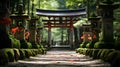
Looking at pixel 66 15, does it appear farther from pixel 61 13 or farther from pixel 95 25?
pixel 95 25

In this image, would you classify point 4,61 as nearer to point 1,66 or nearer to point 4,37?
point 1,66

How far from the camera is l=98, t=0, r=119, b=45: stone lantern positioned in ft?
49.6

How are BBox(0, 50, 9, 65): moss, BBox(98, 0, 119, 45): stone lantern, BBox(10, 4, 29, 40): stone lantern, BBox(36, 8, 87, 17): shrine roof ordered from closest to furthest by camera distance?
BBox(0, 50, 9, 65): moss, BBox(98, 0, 119, 45): stone lantern, BBox(10, 4, 29, 40): stone lantern, BBox(36, 8, 87, 17): shrine roof

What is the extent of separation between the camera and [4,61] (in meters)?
10.4

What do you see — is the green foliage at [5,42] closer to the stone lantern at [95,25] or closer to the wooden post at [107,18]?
the wooden post at [107,18]

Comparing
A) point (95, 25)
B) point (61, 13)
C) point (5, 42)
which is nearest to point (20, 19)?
point (95, 25)

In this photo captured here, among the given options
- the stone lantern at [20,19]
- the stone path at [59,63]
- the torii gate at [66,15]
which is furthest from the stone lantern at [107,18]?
the torii gate at [66,15]

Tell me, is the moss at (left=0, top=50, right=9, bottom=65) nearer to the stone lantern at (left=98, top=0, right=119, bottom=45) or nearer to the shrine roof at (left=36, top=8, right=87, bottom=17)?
the stone lantern at (left=98, top=0, right=119, bottom=45)

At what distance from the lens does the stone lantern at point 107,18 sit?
1513 cm

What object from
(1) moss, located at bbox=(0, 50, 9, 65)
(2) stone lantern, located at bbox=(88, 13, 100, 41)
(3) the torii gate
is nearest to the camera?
(1) moss, located at bbox=(0, 50, 9, 65)

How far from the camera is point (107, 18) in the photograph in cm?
1532

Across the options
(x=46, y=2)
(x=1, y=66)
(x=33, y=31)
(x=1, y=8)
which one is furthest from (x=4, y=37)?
(x=46, y=2)

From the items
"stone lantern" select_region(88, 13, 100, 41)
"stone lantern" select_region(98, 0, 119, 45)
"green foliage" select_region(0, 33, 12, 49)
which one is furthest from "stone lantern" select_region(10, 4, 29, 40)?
"green foliage" select_region(0, 33, 12, 49)

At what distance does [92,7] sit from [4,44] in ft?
105
